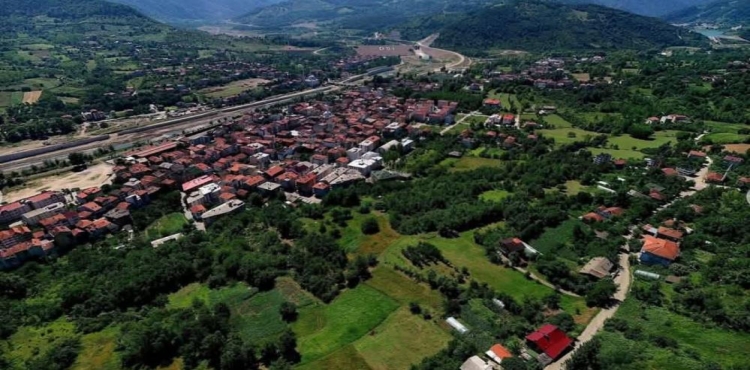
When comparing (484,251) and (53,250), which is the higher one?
(484,251)

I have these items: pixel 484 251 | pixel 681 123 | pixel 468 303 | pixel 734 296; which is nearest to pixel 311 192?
pixel 484 251

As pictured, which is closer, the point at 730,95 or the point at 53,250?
the point at 53,250

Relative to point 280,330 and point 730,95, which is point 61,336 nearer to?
point 280,330

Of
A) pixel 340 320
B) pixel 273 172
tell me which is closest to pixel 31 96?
pixel 273 172

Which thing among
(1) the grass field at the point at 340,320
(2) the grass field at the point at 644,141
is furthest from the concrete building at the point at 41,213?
(2) the grass field at the point at 644,141

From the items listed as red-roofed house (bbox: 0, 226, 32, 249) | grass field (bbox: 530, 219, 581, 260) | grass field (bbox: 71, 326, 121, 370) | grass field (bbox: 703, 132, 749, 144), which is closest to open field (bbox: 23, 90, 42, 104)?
red-roofed house (bbox: 0, 226, 32, 249)

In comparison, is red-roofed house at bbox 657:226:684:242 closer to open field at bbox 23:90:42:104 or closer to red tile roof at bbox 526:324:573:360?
red tile roof at bbox 526:324:573:360
